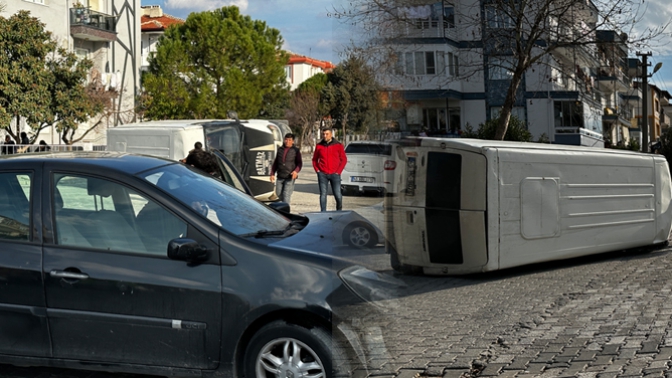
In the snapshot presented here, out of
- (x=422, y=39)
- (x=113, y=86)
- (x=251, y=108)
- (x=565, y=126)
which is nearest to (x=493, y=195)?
(x=565, y=126)

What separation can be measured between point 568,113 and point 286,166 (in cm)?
997

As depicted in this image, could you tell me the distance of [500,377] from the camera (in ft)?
16.6

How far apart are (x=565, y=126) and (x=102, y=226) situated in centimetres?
352

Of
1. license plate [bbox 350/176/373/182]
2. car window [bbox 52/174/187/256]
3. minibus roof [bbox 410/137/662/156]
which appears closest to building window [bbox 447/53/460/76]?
minibus roof [bbox 410/137/662/156]

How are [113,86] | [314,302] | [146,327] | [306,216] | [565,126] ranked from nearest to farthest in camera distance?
1. [314,302]
2. [146,327]
3. [306,216]
4. [565,126]
5. [113,86]

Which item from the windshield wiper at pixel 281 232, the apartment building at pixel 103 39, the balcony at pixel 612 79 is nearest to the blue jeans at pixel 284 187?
the balcony at pixel 612 79

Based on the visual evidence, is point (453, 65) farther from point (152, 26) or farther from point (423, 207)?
point (152, 26)

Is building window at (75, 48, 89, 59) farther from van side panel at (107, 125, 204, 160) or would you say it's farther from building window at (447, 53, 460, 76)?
building window at (447, 53, 460, 76)

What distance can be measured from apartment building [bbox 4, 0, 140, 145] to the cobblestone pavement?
31.6 meters

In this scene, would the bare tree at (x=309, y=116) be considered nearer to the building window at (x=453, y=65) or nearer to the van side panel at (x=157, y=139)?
the building window at (x=453, y=65)

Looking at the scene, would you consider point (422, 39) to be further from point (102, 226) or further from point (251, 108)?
point (251, 108)

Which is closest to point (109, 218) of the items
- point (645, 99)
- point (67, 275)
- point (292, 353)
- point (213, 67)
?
point (67, 275)

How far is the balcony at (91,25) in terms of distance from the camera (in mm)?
40844

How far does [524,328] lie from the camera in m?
6.46
